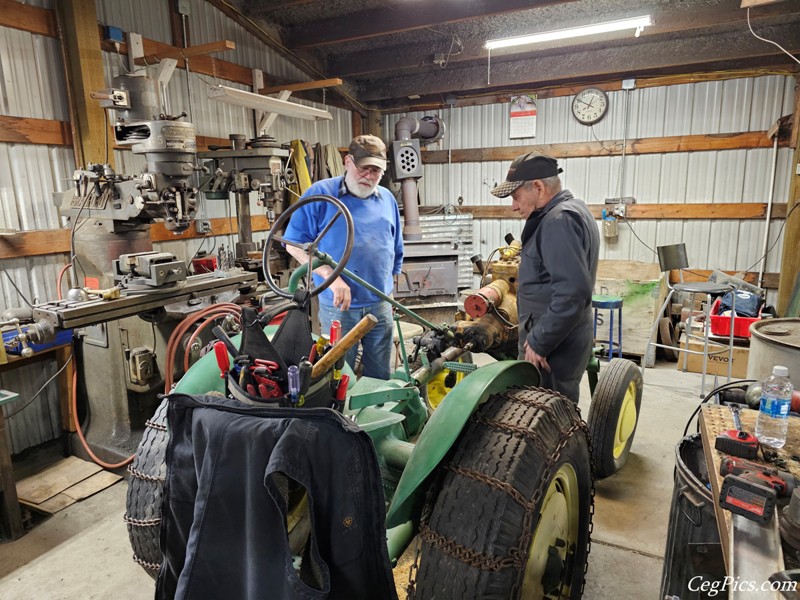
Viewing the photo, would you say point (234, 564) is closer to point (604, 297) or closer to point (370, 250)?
point (370, 250)

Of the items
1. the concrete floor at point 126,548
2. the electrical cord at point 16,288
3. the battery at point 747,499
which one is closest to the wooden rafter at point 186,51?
the electrical cord at point 16,288

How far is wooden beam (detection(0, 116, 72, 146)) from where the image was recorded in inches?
116

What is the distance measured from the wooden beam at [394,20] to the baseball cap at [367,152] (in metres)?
2.39

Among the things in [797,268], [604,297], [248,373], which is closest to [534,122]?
[604,297]

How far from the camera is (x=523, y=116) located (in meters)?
6.17

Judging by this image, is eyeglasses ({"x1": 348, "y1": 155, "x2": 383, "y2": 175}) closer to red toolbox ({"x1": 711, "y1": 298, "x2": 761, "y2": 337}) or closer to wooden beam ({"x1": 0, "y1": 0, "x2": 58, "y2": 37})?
wooden beam ({"x1": 0, "y1": 0, "x2": 58, "y2": 37})

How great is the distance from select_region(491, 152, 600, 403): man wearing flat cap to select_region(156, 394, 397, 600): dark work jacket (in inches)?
46.6

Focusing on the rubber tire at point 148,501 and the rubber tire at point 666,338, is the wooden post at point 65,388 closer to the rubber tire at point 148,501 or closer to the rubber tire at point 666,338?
the rubber tire at point 148,501

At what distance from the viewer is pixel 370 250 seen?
2.76 metres

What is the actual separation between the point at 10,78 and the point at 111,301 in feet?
5.26

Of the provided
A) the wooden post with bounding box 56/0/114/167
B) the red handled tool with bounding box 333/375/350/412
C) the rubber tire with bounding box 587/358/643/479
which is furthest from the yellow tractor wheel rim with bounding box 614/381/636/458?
the wooden post with bounding box 56/0/114/167

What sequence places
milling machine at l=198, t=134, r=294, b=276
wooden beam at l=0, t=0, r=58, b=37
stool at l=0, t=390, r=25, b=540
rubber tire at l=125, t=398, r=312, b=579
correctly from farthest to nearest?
milling machine at l=198, t=134, r=294, b=276
wooden beam at l=0, t=0, r=58, b=37
stool at l=0, t=390, r=25, b=540
rubber tire at l=125, t=398, r=312, b=579

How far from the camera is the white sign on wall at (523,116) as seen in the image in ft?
20.1

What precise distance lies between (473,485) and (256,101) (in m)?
3.39
